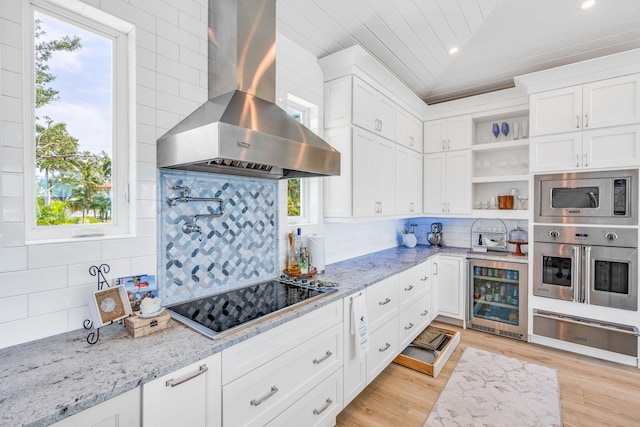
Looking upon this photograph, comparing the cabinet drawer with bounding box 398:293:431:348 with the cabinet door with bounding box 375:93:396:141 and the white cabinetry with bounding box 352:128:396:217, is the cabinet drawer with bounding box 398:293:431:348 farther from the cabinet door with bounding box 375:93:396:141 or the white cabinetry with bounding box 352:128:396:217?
the cabinet door with bounding box 375:93:396:141

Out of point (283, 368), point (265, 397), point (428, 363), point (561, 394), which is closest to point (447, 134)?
point (428, 363)

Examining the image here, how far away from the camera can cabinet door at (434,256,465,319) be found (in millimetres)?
3502

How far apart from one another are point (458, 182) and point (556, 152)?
39.6 inches

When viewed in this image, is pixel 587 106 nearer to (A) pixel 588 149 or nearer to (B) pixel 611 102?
(B) pixel 611 102

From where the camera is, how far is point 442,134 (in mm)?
3861

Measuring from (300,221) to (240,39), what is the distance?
58.4 inches

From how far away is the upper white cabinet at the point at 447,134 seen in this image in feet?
12.2

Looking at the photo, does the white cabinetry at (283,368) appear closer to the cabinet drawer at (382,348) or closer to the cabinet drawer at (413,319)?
the cabinet drawer at (382,348)

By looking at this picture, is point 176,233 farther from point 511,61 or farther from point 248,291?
point 511,61

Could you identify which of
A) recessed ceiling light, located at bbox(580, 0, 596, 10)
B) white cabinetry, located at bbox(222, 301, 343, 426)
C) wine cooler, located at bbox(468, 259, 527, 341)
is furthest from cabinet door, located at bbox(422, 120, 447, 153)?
white cabinetry, located at bbox(222, 301, 343, 426)

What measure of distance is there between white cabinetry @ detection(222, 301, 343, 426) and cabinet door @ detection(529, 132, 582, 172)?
2.63 meters

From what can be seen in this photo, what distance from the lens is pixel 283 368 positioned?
154 cm

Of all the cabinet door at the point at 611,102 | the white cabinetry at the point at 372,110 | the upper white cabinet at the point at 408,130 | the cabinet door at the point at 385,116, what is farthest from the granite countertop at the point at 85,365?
the cabinet door at the point at 611,102

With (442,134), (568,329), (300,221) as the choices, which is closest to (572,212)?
(568,329)
